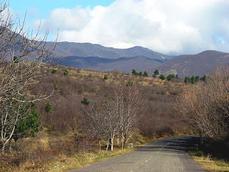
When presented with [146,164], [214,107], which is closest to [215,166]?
[146,164]

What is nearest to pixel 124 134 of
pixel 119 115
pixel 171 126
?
pixel 119 115

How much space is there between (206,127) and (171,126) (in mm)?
56131

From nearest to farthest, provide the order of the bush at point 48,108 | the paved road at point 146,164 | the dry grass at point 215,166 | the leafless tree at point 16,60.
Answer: the leafless tree at point 16,60, the paved road at point 146,164, the dry grass at point 215,166, the bush at point 48,108

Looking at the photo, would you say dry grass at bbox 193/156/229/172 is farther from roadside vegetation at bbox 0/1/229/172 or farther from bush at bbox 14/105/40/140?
bush at bbox 14/105/40/140

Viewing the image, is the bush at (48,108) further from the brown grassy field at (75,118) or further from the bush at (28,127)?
the bush at (28,127)

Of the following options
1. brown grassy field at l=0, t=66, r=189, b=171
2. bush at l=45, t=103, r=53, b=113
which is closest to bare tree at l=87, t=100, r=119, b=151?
brown grassy field at l=0, t=66, r=189, b=171

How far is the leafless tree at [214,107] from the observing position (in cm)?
4975

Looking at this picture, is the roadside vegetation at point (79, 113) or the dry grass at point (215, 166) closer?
the roadside vegetation at point (79, 113)

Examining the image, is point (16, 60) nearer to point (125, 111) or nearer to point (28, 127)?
point (28, 127)

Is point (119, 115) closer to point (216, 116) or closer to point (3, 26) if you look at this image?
point (216, 116)

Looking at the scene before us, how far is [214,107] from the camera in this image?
179ft

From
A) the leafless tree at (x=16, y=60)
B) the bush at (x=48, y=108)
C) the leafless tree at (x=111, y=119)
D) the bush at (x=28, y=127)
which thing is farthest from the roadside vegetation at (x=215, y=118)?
the leafless tree at (x=16, y=60)

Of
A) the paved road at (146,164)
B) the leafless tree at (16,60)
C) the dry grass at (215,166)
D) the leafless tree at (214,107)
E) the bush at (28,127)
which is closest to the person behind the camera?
the leafless tree at (16,60)

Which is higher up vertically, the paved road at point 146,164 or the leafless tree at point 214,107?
the leafless tree at point 214,107
